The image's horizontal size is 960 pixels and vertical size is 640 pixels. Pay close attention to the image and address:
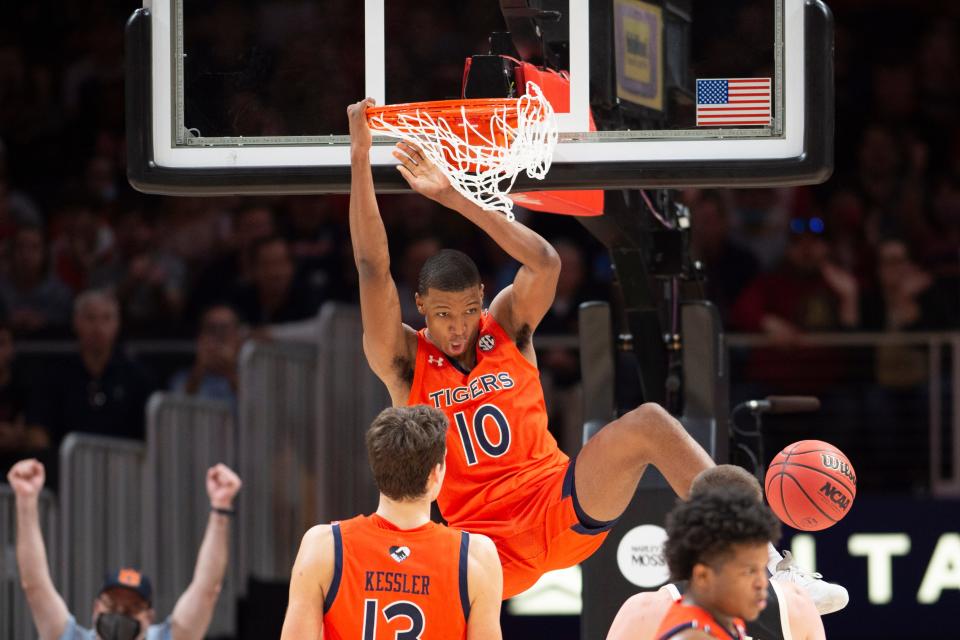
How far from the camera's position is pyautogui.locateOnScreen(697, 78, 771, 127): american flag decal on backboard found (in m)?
4.85

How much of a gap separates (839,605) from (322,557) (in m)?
1.59

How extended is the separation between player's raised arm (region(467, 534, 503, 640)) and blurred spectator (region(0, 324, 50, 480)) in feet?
16.9

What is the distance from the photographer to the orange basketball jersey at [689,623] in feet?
10.5

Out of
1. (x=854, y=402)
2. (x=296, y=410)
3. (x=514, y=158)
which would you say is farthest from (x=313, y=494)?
→ (x=514, y=158)

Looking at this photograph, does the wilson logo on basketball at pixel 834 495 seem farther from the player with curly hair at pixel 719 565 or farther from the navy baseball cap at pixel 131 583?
the navy baseball cap at pixel 131 583

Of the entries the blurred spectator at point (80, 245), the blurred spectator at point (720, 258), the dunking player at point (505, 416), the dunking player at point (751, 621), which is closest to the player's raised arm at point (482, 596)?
the dunking player at point (751, 621)

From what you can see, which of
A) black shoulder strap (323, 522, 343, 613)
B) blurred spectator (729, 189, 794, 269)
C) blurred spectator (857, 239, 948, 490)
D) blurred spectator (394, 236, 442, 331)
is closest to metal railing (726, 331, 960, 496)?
blurred spectator (857, 239, 948, 490)

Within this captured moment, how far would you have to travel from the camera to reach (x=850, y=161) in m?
10.1

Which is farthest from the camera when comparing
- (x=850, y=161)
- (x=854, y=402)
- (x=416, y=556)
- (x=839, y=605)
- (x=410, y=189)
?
(x=850, y=161)

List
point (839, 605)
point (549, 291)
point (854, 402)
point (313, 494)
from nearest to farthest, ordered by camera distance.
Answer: point (839, 605)
point (549, 291)
point (313, 494)
point (854, 402)

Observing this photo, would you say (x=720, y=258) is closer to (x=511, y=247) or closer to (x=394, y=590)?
(x=511, y=247)

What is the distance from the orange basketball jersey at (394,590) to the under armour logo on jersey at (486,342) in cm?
132

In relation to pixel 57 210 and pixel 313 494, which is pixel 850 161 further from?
pixel 57 210

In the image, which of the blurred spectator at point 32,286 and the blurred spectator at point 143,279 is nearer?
the blurred spectator at point 143,279
